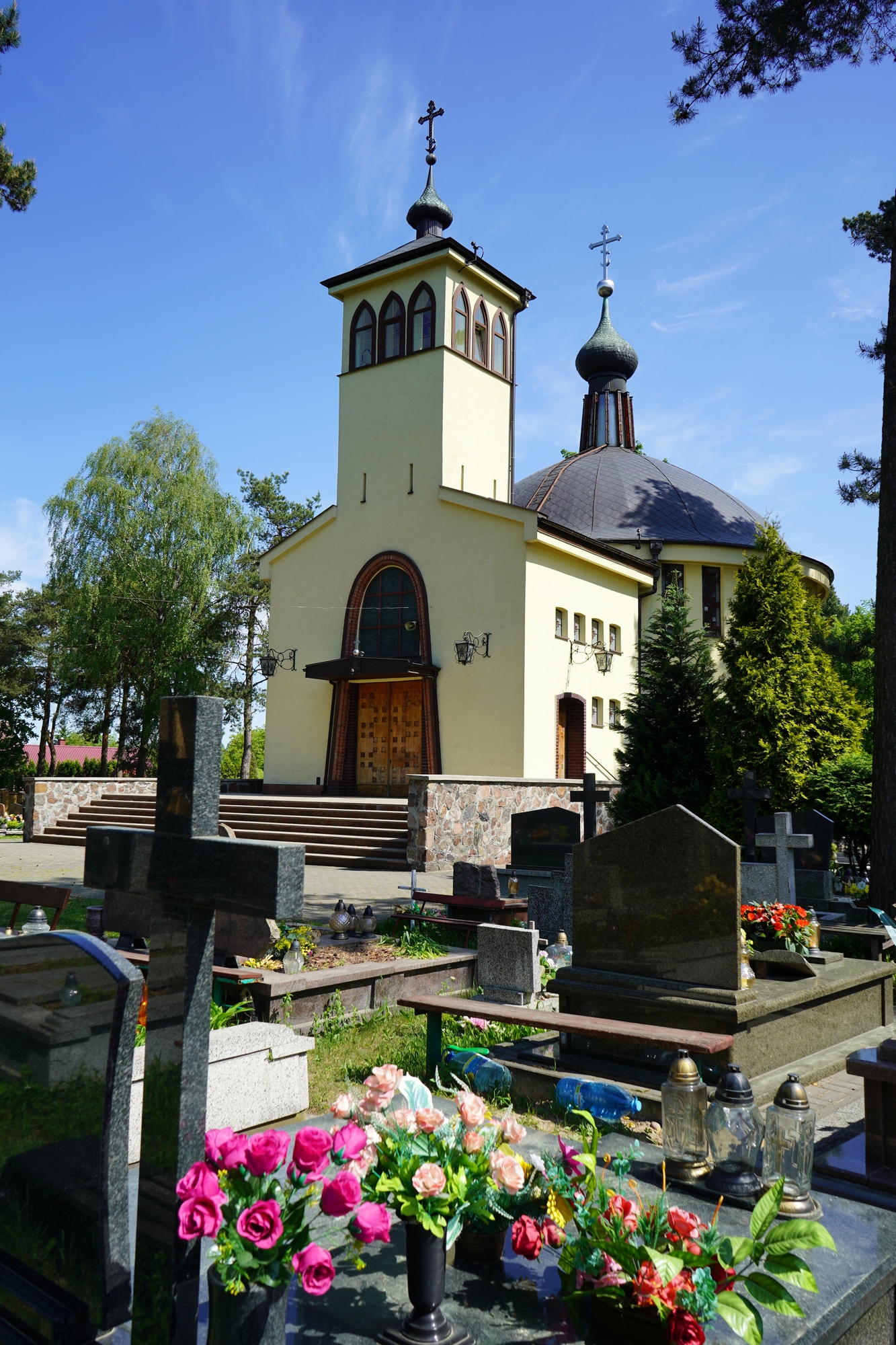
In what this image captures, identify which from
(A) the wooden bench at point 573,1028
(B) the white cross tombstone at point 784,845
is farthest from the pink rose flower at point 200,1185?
(B) the white cross tombstone at point 784,845

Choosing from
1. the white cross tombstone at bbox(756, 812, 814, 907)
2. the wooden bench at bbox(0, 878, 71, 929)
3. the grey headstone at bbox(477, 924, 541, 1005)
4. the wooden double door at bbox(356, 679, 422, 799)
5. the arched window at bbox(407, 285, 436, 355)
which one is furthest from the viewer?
the arched window at bbox(407, 285, 436, 355)

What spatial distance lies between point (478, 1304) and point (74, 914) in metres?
8.94

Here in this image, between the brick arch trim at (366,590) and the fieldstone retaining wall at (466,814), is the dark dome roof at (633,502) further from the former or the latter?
the fieldstone retaining wall at (466,814)

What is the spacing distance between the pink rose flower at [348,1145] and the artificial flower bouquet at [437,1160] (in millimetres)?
62

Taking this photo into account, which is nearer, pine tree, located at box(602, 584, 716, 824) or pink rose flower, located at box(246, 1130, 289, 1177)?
pink rose flower, located at box(246, 1130, 289, 1177)

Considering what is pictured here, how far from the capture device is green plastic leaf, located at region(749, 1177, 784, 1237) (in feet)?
7.50

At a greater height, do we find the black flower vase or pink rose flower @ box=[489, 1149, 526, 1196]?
pink rose flower @ box=[489, 1149, 526, 1196]

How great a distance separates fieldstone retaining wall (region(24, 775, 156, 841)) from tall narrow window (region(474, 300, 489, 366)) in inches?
515

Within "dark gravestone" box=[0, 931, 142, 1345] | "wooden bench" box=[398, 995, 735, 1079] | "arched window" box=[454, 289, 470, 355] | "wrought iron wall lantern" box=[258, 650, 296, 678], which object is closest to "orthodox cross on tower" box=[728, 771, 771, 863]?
"wooden bench" box=[398, 995, 735, 1079]

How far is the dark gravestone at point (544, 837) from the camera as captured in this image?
38.2 ft

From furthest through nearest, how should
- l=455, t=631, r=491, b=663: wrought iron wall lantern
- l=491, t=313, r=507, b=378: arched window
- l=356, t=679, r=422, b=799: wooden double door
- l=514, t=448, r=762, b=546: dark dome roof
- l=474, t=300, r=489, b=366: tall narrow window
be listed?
l=514, t=448, r=762, b=546: dark dome roof < l=491, t=313, r=507, b=378: arched window < l=474, t=300, r=489, b=366: tall narrow window < l=356, t=679, r=422, b=799: wooden double door < l=455, t=631, r=491, b=663: wrought iron wall lantern

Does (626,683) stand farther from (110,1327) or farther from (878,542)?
(110,1327)

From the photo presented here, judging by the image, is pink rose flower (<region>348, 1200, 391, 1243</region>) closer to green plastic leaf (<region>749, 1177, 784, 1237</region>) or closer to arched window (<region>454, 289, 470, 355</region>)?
green plastic leaf (<region>749, 1177, 784, 1237</region>)

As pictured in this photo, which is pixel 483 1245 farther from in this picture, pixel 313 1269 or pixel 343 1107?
pixel 313 1269
